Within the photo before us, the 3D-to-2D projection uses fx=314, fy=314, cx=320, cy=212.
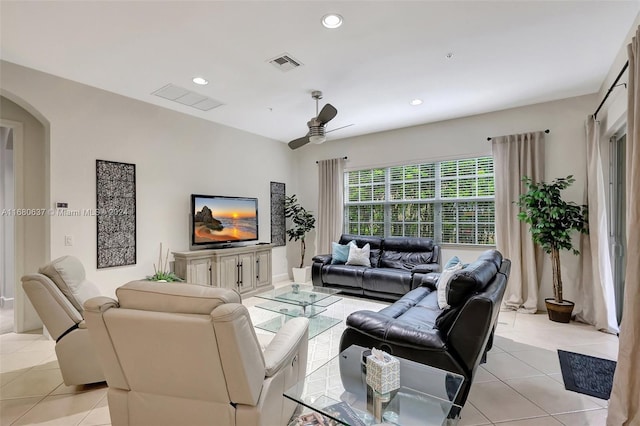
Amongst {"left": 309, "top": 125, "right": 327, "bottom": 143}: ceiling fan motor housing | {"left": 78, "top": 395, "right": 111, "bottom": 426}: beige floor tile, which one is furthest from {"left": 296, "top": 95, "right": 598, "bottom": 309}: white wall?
{"left": 78, "top": 395, "right": 111, "bottom": 426}: beige floor tile

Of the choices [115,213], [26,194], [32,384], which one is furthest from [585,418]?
[26,194]

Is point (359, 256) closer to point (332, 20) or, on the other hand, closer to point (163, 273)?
point (163, 273)

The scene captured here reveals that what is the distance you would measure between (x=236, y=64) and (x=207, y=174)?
2.31 meters

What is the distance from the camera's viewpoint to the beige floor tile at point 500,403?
6.77ft

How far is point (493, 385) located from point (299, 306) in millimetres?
1979

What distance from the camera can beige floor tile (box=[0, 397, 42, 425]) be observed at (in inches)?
82.7

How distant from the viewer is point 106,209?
3857mm

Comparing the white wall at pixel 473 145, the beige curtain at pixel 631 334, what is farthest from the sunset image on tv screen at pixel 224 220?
the beige curtain at pixel 631 334

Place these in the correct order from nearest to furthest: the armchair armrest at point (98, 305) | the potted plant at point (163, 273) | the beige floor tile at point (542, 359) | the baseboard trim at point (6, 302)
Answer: the armchair armrest at point (98, 305) → the beige floor tile at point (542, 359) → the potted plant at point (163, 273) → the baseboard trim at point (6, 302)

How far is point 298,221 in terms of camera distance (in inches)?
251

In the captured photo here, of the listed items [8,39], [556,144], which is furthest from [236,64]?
[556,144]

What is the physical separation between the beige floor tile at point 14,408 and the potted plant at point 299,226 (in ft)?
13.8

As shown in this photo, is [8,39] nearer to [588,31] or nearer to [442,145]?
[588,31]

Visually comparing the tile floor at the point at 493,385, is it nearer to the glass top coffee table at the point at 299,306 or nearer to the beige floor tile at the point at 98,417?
the beige floor tile at the point at 98,417
